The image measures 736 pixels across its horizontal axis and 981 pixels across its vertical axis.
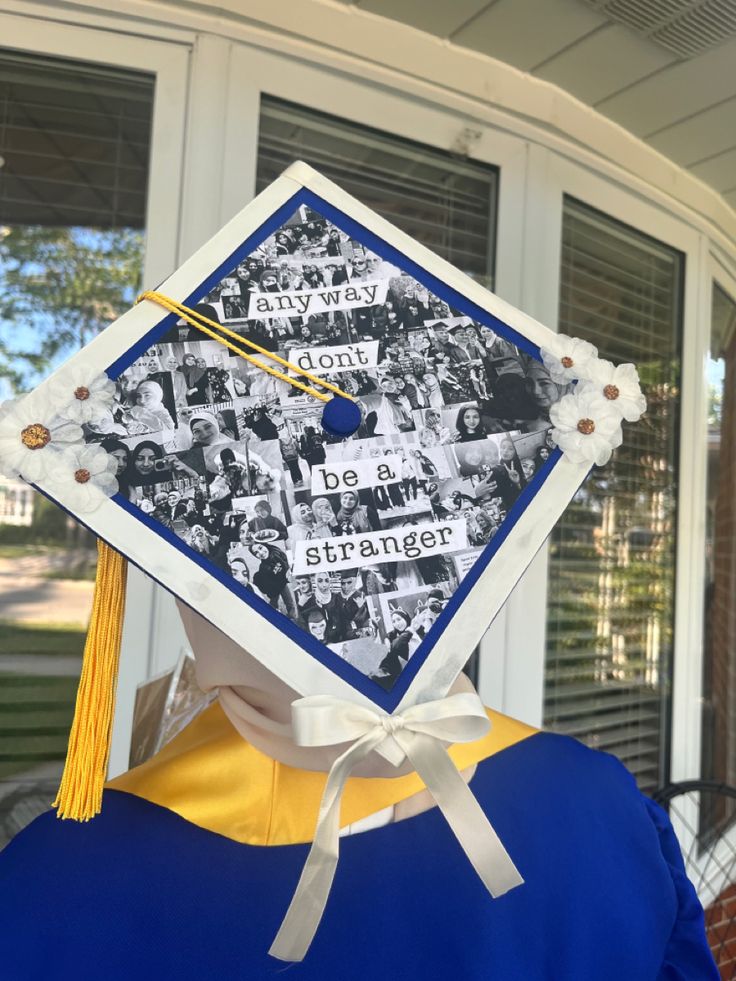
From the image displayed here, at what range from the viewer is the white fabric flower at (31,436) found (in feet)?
1.79

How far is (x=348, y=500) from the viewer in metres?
0.60

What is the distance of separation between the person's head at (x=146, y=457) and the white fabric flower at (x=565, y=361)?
353 mm

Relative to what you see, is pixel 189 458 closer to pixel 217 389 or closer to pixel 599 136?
pixel 217 389

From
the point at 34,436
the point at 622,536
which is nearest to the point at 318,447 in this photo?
the point at 34,436

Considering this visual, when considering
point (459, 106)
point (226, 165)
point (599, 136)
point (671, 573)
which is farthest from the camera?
point (671, 573)

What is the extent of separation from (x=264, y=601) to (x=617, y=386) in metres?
0.37

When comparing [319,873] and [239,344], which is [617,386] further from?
[319,873]

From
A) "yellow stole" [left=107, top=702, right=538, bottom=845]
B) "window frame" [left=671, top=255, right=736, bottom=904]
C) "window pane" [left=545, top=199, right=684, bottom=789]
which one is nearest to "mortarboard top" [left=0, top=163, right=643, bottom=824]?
"yellow stole" [left=107, top=702, right=538, bottom=845]

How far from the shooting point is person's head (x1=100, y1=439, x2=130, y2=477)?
22.4 inches

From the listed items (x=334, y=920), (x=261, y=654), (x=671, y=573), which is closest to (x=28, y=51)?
(x=261, y=654)

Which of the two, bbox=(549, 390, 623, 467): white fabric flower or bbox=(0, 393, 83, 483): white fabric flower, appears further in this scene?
bbox=(549, 390, 623, 467): white fabric flower

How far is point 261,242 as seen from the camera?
0.63 m

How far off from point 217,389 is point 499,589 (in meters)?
0.29

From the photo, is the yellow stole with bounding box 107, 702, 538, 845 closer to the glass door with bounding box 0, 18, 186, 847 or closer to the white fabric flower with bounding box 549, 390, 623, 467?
the white fabric flower with bounding box 549, 390, 623, 467
